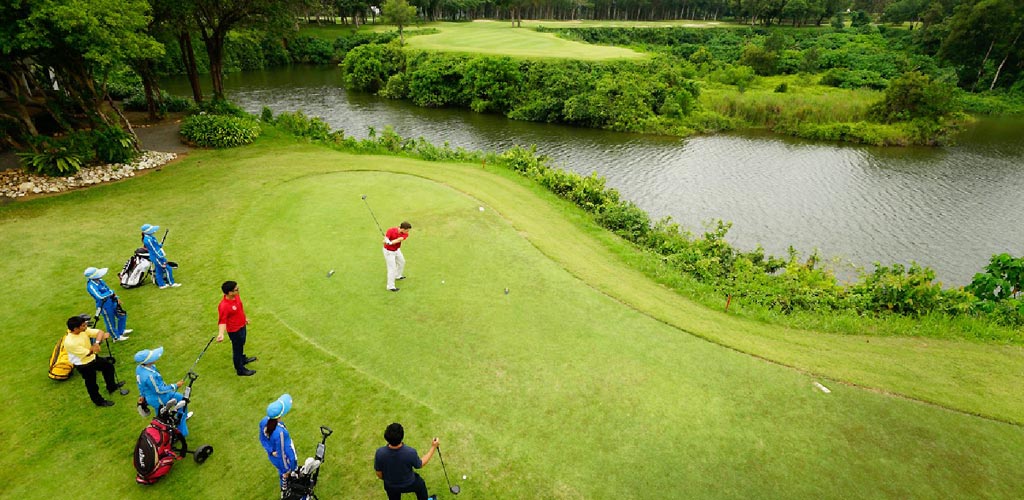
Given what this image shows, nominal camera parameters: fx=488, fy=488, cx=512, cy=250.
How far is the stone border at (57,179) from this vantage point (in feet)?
54.5

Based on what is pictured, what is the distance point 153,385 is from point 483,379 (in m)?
5.12

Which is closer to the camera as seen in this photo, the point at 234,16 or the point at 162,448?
the point at 162,448

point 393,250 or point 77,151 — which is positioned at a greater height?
point 77,151

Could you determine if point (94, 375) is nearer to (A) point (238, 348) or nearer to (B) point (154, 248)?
(A) point (238, 348)

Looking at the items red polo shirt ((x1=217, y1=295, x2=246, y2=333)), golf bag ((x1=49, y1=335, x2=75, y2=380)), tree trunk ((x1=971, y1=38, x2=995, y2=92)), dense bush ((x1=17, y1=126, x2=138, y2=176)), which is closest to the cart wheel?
red polo shirt ((x1=217, y1=295, x2=246, y2=333))

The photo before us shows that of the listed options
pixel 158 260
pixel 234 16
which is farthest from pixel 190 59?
pixel 158 260

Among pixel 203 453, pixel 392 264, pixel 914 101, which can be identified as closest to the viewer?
pixel 203 453

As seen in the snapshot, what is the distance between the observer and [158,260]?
11422 mm

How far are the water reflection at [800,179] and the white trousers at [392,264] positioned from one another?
52.4ft

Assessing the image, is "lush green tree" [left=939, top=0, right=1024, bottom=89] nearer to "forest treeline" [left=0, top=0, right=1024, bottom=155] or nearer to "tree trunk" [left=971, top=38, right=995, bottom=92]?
"tree trunk" [left=971, top=38, right=995, bottom=92]

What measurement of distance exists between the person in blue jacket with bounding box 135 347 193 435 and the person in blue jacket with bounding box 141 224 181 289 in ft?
16.2

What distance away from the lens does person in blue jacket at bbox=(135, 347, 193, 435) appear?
6.89m

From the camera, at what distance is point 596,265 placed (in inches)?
599

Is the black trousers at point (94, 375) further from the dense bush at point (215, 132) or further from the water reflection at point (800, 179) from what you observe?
the water reflection at point (800, 179)
